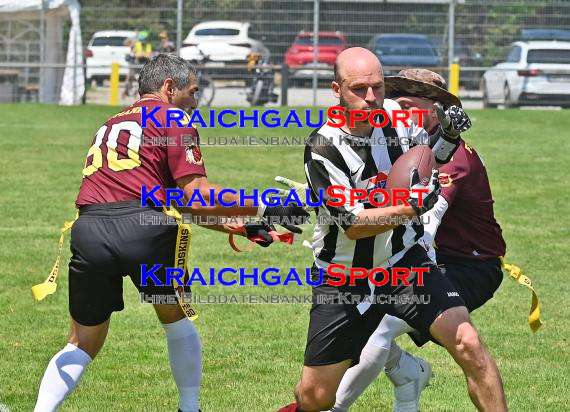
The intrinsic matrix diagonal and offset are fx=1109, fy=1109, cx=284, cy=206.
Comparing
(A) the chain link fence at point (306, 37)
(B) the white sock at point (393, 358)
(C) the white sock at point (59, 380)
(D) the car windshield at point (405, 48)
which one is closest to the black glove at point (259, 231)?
(B) the white sock at point (393, 358)

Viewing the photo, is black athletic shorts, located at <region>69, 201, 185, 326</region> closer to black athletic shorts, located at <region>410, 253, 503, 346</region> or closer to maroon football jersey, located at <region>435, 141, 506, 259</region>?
black athletic shorts, located at <region>410, 253, 503, 346</region>

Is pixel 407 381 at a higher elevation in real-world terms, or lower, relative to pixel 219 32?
lower

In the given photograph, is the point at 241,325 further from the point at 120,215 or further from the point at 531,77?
the point at 531,77

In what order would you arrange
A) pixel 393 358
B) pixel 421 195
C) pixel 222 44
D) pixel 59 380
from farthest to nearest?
pixel 222 44 → pixel 393 358 → pixel 59 380 → pixel 421 195

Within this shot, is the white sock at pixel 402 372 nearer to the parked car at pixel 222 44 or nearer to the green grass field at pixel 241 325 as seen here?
the green grass field at pixel 241 325

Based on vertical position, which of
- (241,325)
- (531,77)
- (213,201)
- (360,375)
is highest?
(213,201)

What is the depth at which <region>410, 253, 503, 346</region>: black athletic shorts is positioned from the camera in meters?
6.17

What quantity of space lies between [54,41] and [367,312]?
2093cm

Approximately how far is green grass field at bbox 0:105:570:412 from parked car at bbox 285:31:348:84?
789 cm

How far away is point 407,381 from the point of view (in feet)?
20.3

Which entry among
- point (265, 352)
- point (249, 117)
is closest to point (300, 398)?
point (265, 352)

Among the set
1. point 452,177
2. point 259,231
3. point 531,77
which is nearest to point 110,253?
point 259,231

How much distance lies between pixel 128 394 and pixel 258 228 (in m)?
1.45

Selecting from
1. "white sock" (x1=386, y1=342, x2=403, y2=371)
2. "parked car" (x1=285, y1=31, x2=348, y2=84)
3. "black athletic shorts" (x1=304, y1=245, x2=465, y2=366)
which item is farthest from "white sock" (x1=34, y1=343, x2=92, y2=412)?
"parked car" (x1=285, y1=31, x2=348, y2=84)
